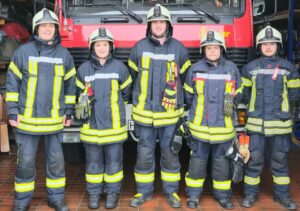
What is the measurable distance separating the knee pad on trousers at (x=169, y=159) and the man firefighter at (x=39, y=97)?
40.4 inches

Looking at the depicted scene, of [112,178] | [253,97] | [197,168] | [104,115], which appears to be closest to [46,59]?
[104,115]

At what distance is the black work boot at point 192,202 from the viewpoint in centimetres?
444

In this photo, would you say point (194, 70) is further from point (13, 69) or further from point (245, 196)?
point (13, 69)

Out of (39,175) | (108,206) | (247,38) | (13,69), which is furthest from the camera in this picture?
(39,175)

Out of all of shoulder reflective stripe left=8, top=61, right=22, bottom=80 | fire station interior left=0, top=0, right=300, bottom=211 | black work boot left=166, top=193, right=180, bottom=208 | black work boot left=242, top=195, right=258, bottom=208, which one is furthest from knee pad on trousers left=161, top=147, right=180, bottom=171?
shoulder reflective stripe left=8, top=61, right=22, bottom=80

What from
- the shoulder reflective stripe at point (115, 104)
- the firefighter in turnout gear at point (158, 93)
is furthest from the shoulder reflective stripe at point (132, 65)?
the shoulder reflective stripe at point (115, 104)

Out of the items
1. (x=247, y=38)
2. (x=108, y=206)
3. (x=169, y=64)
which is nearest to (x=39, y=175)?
(x=108, y=206)

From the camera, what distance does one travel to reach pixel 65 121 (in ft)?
14.2

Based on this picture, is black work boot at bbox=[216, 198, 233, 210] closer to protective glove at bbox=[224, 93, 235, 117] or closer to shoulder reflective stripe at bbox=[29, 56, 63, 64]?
protective glove at bbox=[224, 93, 235, 117]

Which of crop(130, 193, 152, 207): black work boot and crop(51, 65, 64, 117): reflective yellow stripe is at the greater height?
crop(51, 65, 64, 117): reflective yellow stripe

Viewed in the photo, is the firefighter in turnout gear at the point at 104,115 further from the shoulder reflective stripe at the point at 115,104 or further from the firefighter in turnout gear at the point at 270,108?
the firefighter in turnout gear at the point at 270,108

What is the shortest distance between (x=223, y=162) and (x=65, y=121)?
1.62 metres

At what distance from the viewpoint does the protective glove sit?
4215 mm

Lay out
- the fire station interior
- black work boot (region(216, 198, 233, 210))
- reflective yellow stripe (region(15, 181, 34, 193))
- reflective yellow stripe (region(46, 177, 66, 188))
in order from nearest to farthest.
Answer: reflective yellow stripe (region(15, 181, 34, 193)) → reflective yellow stripe (region(46, 177, 66, 188)) → black work boot (region(216, 198, 233, 210)) → the fire station interior
